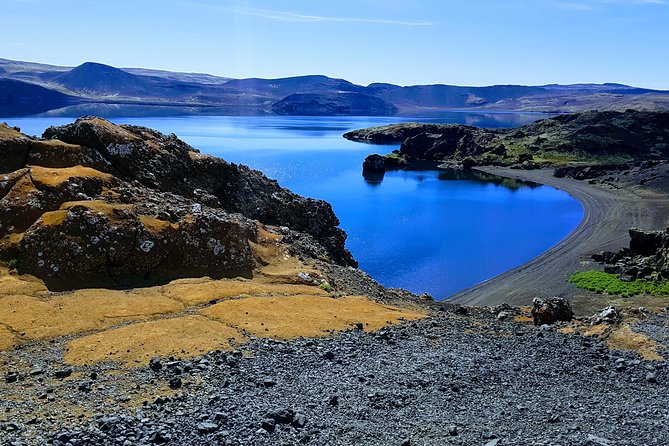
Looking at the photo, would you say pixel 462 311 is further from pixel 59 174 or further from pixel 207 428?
pixel 59 174

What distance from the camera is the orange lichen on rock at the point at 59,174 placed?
30.4m

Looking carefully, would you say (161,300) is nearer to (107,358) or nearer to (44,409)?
(107,358)

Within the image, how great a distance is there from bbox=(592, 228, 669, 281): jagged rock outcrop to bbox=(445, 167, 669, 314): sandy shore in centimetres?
333

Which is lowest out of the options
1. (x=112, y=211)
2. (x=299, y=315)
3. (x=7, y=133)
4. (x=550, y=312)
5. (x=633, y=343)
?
(x=550, y=312)

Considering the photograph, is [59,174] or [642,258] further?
[642,258]

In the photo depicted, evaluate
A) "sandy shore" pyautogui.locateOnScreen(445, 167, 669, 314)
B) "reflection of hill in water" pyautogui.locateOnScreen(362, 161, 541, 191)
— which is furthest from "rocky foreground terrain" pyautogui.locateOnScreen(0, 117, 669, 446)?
"reflection of hill in water" pyautogui.locateOnScreen(362, 161, 541, 191)

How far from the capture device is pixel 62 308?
24031mm

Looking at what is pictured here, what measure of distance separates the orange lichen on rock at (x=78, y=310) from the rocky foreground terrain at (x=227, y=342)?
11 centimetres

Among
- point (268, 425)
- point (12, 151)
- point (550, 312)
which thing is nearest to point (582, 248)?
point (550, 312)

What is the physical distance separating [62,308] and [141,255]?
18.5ft

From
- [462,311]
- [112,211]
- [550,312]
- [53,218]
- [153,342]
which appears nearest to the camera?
[153,342]

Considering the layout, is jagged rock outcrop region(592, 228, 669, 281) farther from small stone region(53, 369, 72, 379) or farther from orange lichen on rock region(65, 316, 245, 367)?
small stone region(53, 369, 72, 379)

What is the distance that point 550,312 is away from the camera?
3350cm

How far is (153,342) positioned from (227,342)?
2.89m
